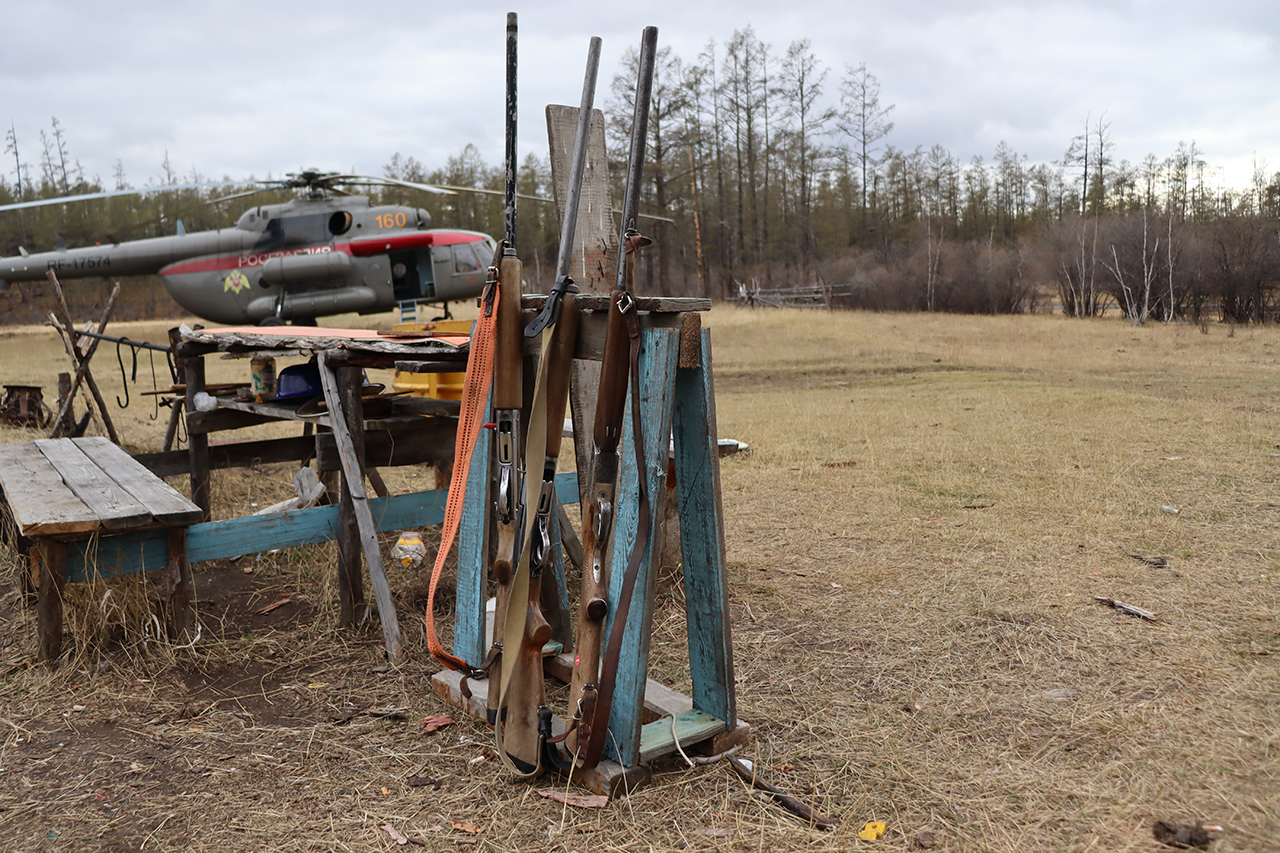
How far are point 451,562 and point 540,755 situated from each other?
2828 mm

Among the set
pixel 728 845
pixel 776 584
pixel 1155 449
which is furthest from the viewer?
pixel 1155 449

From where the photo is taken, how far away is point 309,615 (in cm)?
450

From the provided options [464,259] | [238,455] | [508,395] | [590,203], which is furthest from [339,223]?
[508,395]

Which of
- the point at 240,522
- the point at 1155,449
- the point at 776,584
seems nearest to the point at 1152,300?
the point at 1155,449

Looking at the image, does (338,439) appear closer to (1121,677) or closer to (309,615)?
(309,615)

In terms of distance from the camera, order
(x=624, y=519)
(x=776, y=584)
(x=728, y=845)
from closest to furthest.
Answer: (x=728, y=845)
(x=624, y=519)
(x=776, y=584)

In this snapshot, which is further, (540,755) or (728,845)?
(540,755)

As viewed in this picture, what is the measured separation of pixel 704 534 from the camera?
2797 millimetres

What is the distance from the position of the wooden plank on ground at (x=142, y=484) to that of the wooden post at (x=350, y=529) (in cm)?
64

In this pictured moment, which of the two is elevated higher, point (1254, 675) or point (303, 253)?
point (303, 253)

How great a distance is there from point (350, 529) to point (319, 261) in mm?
15982

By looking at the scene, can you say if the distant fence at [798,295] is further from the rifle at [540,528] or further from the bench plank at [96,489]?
the rifle at [540,528]

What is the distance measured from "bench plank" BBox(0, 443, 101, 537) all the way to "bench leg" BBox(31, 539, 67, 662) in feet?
0.43

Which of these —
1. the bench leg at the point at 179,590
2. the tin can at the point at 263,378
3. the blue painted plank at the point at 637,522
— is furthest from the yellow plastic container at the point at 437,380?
the blue painted plank at the point at 637,522
